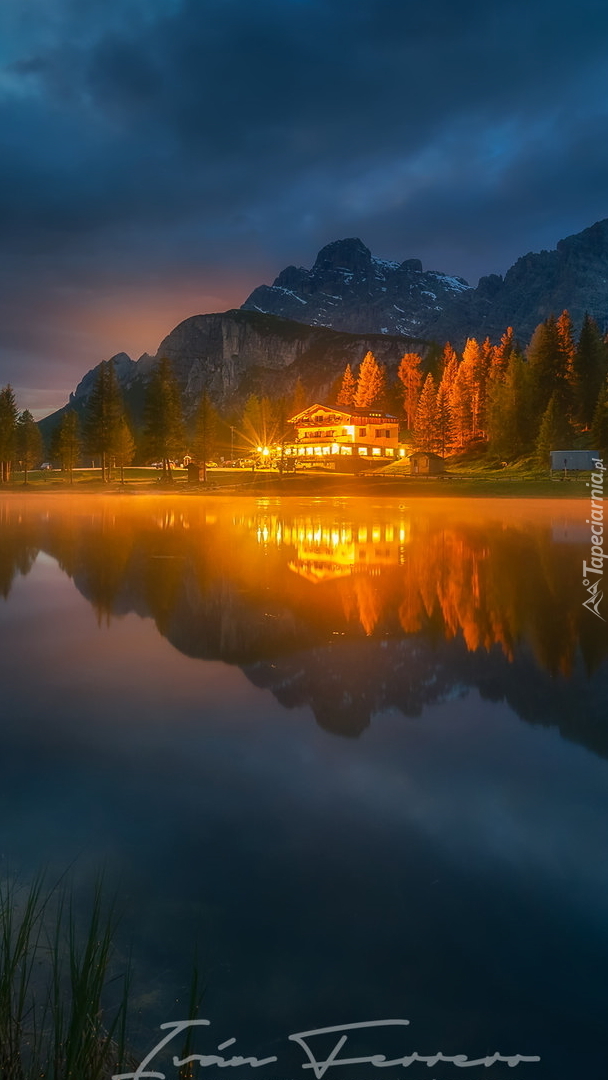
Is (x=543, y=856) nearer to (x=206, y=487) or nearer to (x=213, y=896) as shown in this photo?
(x=213, y=896)

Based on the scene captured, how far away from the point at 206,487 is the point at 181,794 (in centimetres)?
7726

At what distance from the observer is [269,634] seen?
12.2 meters

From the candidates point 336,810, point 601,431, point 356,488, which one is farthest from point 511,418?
point 336,810

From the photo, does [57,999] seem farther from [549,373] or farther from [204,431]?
[549,373]

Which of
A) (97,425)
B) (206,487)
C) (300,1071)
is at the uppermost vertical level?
(97,425)

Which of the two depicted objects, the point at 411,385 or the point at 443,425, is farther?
the point at 411,385

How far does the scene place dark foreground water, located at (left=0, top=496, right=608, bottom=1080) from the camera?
3.61 meters

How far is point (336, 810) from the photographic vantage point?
577cm

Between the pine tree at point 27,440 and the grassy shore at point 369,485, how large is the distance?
15.7m

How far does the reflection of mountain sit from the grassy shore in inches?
1555

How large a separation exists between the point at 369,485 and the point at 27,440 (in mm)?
74953

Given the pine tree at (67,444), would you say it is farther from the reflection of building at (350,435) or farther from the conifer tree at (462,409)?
the conifer tree at (462,409)

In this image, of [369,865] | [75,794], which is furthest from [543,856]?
[75,794]

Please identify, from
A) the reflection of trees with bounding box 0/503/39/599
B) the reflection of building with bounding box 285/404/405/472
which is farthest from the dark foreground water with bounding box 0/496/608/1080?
the reflection of building with bounding box 285/404/405/472
